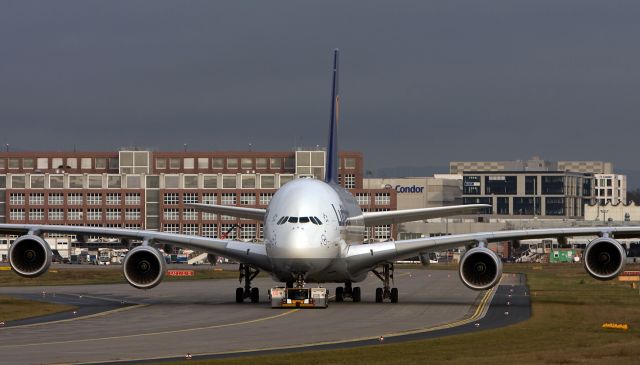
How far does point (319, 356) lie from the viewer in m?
32.2

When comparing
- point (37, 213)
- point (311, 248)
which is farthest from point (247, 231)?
point (311, 248)

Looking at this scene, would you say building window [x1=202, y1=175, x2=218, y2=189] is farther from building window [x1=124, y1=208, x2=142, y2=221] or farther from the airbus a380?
the airbus a380

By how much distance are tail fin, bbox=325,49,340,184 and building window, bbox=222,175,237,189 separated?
117852 mm

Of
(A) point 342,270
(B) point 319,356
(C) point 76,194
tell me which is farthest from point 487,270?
(C) point 76,194

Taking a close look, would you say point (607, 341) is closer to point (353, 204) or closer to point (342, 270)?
point (342, 270)

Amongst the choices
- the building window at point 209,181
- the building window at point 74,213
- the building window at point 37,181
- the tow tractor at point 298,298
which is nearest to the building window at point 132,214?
the building window at point 74,213

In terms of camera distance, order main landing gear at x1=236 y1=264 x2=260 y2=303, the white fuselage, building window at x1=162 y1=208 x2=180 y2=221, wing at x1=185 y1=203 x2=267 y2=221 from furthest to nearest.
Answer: building window at x1=162 y1=208 x2=180 y2=221 < wing at x1=185 y1=203 x2=267 y2=221 < main landing gear at x1=236 y1=264 x2=260 y2=303 < the white fuselage

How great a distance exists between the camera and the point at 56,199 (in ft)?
616

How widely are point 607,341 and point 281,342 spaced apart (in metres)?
8.99

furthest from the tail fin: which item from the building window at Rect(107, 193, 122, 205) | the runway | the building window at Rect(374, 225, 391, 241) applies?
the building window at Rect(374, 225, 391, 241)

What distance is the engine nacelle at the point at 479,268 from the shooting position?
167ft

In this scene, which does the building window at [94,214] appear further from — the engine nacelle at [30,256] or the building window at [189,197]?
the engine nacelle at [30,256]

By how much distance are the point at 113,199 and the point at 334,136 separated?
124031 mm

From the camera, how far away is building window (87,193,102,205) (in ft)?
615
